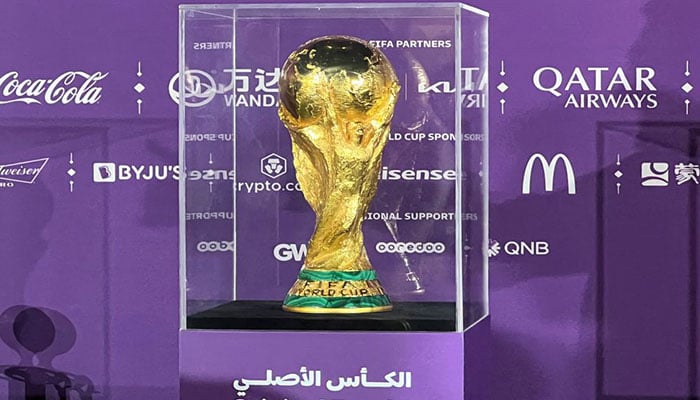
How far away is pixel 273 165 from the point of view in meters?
2.82

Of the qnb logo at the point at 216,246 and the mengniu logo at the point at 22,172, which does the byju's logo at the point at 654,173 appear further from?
the mengniu logo at the point at 22,172

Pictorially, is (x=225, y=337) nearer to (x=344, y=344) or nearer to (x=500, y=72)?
(x=344, y=344)

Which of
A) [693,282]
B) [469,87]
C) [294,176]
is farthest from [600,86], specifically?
[294,176]

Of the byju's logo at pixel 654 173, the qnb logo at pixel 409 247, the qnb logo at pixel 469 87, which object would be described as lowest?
the qnb logo at pixel 409 247

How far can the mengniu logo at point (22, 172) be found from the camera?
375 cm

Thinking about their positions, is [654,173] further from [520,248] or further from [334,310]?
[334,310]

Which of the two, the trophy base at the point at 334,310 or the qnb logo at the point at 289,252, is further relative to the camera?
the qnb logo at the point at 289,252

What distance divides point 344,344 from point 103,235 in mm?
1461

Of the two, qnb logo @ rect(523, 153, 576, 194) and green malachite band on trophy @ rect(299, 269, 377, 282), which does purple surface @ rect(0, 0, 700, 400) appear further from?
green malachite band on trophy @ rect(299, 269, 377, 282)

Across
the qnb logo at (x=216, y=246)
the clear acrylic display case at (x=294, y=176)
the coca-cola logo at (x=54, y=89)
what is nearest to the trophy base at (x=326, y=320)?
the clear acrylic display case at (x=294, y=176)

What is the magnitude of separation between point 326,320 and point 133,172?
137 centimetres

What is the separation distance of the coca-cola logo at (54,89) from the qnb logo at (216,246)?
1075 millimetres

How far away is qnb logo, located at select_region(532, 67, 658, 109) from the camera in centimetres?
357

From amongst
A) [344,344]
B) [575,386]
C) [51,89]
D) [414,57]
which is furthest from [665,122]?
[51,89]
